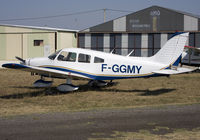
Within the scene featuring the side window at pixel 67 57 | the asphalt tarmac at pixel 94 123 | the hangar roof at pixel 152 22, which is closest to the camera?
the asphalt tarmac at pixel 94 123

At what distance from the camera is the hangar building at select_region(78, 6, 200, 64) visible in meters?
31.2

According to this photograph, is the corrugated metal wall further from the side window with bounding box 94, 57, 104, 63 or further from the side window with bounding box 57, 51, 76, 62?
the side window with bounding box 57, 51, 76, 62

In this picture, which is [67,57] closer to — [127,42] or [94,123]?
[94,123]

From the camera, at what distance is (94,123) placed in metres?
7.12

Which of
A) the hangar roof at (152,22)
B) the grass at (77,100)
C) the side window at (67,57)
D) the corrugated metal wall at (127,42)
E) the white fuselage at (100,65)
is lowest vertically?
the grass at (77,100)

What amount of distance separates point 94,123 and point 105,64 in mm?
6267

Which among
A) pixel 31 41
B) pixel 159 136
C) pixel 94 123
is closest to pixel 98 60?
pixel 94 123

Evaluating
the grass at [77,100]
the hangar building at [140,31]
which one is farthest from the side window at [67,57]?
the hangar building at [140,31]

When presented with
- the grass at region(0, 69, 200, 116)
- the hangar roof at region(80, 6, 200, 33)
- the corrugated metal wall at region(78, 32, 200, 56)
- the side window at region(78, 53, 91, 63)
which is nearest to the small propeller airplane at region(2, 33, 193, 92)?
the side window at region(78, 53, 91, 63)

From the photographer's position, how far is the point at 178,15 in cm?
3116

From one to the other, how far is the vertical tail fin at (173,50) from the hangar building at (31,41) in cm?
2165

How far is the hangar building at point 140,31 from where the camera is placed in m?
31.2

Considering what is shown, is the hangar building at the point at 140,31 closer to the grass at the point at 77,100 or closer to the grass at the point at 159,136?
the grass at the point at 77,100

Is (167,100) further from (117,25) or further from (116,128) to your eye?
(117,25)
